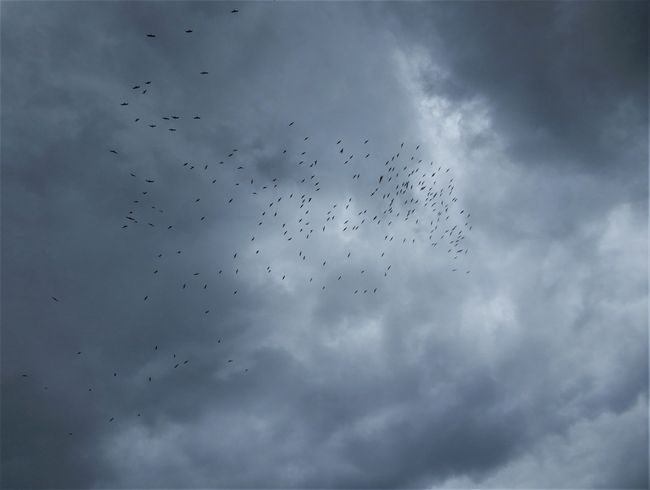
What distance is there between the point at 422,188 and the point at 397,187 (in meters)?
8.16

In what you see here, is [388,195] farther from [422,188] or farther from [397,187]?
[422,188]

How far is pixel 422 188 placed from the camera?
334ft

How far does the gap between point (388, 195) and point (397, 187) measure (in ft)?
7.67

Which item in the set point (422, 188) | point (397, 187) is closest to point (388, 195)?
point (397, 187)

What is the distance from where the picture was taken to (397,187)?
96.3 m

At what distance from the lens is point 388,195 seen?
9656 cm

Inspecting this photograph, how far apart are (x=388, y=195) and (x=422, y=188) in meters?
9.56
